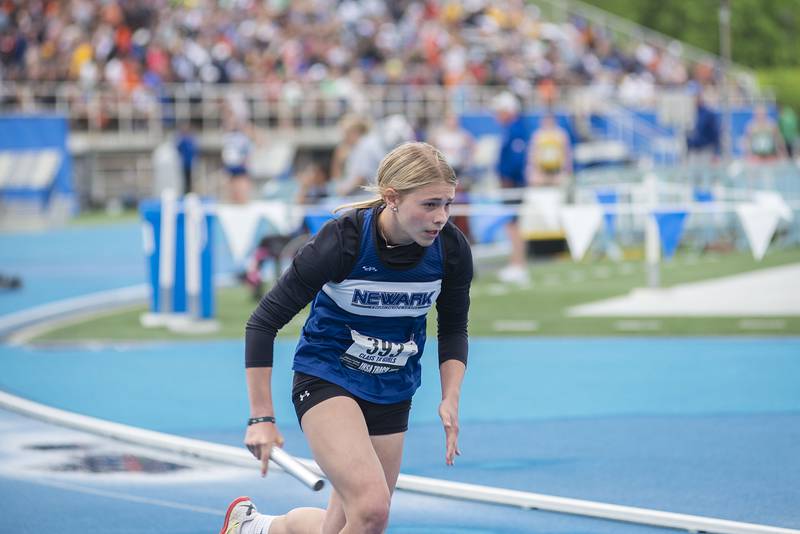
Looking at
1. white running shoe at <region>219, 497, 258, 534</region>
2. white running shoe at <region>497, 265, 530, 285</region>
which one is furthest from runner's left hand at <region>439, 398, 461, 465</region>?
white running shoe at <region>497, 265, 530, 285</region>

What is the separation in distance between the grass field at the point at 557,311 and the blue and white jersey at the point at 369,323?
8145 mm

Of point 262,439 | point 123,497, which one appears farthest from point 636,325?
point 262,439

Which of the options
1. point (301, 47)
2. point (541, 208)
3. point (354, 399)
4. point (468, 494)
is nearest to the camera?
point (354, 399)

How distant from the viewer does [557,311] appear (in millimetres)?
14375

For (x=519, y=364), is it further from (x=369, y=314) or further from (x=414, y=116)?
(x=414, y=116)

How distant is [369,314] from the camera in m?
4.75

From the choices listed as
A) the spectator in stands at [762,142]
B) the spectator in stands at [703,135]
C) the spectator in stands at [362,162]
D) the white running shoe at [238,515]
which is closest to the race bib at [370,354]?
the white running shoe at [238,515]

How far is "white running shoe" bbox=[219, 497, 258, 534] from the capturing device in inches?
211

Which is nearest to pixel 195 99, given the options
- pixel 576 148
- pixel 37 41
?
pixel 37 41

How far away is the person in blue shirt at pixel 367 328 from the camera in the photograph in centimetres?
455

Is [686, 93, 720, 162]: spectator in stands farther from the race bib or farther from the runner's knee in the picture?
the runner's knee

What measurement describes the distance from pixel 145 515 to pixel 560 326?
7301 mm

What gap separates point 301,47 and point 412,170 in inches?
1175

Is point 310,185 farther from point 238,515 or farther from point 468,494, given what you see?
point 238,515
